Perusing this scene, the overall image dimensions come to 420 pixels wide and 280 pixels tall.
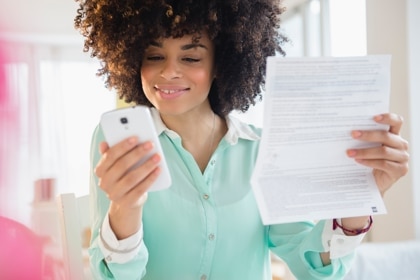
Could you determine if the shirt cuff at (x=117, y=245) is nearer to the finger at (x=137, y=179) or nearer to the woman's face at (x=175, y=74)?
the finger at (x=137, y=179)

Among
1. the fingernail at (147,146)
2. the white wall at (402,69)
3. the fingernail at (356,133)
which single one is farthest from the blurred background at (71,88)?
the fingernail at (356,133)

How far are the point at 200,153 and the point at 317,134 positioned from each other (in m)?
0.26

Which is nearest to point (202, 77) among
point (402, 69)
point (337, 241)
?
point (337, 241)

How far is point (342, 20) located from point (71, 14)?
5.56 ft

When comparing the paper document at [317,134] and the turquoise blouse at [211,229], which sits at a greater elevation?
the paper document at [317,134]

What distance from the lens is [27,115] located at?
0.22m

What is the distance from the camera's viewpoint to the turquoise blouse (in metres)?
0.73

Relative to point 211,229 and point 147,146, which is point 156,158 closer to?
point 147,146

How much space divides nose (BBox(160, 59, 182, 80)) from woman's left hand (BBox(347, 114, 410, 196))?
10.6 inches

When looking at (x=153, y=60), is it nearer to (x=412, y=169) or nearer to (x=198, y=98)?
(x=198, y=98)

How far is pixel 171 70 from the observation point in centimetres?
68

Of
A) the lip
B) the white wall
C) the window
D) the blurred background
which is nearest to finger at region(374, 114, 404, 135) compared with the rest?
the lip

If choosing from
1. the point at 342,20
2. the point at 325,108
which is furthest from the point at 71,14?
the point at 325,108

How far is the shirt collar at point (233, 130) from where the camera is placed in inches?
30.8
